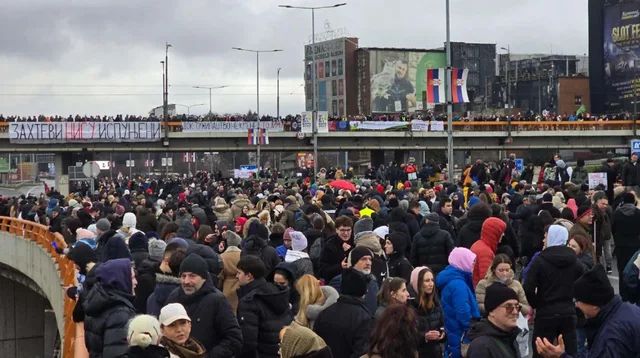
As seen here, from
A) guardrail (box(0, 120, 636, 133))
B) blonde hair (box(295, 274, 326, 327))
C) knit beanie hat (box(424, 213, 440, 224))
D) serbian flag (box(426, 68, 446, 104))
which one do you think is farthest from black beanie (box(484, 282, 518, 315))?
guardrail (box(0, 120, 636, 133))

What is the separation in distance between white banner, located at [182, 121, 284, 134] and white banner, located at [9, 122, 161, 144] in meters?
2.29

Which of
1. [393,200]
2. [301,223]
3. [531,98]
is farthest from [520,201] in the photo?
[531,98]

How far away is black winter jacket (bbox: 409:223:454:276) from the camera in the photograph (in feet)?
38.8

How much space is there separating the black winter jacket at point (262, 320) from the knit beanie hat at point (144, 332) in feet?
6.69

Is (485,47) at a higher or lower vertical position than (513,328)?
higher

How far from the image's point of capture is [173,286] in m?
8.64

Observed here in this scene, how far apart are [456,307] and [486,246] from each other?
2279 mm

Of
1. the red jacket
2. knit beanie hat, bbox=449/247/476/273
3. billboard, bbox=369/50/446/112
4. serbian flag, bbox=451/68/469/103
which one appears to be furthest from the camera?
billboard, bbox=369/50/446/112

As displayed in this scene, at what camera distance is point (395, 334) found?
5.87m

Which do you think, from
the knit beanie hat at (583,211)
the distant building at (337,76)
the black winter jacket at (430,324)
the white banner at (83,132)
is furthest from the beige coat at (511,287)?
the distant building at (337,76)

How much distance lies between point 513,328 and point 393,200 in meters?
9.93

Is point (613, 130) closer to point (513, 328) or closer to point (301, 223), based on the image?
point (301, 223)

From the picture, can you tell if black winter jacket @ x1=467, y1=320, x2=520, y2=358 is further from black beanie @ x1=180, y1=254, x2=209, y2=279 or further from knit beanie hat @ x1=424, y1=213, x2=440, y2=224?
knit beanie hat @ x1=424, y1=213, x2=440, y2=224

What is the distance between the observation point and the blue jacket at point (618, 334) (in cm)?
596
